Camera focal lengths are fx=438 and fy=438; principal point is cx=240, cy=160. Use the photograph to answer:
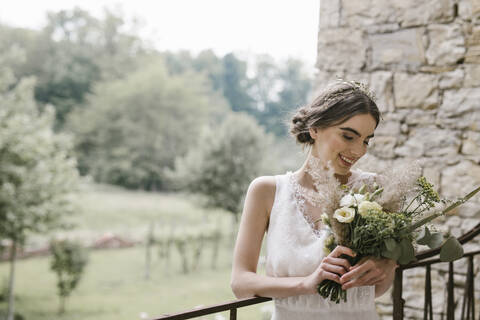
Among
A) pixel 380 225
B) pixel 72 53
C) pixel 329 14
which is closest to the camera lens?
pixel 380 225

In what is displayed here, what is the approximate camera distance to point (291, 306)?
1.36 meters

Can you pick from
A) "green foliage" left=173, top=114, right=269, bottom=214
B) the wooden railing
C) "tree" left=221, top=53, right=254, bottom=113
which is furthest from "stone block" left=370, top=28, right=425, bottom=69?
"tree" left=221, top=53, right=254, bottom=113

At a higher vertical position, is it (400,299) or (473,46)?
(473,46)

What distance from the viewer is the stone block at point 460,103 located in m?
2.19

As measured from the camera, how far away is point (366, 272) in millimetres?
1157

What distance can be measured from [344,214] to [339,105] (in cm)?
39

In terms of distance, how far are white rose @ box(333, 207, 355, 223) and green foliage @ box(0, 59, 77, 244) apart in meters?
7.56

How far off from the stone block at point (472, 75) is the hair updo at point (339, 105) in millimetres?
1082

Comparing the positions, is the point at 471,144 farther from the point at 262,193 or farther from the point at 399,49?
the point at 262,193

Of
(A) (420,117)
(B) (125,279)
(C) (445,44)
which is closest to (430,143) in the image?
(A) (420,117)

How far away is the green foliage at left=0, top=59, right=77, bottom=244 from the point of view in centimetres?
762

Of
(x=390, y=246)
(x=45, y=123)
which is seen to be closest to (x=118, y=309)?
(x=45, y=123)

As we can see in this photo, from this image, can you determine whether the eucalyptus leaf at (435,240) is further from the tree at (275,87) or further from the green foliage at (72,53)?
the green foliage at (72,53)

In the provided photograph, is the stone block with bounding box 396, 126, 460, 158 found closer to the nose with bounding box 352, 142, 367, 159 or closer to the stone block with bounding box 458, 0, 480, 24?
the stone block with bounding box 458, 0, 480, 24
